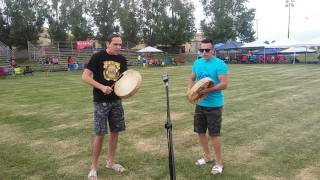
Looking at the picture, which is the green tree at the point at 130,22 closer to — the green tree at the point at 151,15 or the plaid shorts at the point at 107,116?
the green tree at the point at 151,15

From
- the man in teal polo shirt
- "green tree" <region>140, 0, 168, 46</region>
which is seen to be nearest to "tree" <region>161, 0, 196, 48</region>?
"green tree" <region>140, 0, 168, 46</region>

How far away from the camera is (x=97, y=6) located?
5372 cm

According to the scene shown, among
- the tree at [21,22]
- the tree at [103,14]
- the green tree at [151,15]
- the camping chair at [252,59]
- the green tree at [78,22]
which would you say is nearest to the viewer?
the camping chair at [252,59]

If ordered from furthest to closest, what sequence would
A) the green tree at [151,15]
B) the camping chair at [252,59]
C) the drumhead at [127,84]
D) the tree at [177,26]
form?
the green tree at [151,15]
the tree at [177,26]
the camping chair at [252,59]
the drumhead at [127,84]

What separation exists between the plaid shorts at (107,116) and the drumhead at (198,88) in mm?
1041

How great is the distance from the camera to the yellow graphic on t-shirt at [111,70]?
554 cm

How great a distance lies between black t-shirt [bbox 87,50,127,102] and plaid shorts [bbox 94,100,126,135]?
86 millimetres

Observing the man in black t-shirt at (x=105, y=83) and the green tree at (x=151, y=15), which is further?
the green tree at (x=151, y=15)

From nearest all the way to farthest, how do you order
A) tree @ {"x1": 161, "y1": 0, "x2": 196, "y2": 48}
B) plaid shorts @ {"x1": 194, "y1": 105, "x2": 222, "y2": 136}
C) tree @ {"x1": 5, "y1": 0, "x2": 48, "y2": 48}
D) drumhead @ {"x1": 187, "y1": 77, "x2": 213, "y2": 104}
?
drumhead @ {"x1": 187, "y1": 77, "x2": 213, "y2": 104}
plaid shorts @ {"x1": 194, "y1": 105, "x2": 222, "y2": 136}
tree @ {"x1": 5, "y1": 0, "x2": 48, "y2": 48}
tree @ {"x1": 161, "y1": 0, "x2": 196, "y2": 48}

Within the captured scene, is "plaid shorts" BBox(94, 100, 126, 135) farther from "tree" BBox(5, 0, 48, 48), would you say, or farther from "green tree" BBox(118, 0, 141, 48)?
"green tree" BBox(118, 0, 141, 48)

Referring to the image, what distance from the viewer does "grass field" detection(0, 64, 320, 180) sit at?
19.6ft

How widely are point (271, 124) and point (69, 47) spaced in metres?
34.8

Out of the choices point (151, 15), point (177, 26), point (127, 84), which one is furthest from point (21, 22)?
point (127, 84)

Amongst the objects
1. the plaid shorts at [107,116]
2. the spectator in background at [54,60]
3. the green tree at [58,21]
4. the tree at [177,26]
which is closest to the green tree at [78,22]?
the green tree at [58,21]
